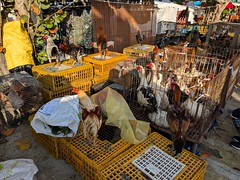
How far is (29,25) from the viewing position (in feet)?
17.9

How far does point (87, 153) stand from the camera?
292 cm

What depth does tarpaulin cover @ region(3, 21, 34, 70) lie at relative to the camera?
4.87 metres

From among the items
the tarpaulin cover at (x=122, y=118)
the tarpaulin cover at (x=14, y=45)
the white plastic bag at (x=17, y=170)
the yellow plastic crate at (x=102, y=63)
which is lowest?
the white plastic bag at (x=17, y=170)

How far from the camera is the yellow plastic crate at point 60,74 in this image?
4375mm

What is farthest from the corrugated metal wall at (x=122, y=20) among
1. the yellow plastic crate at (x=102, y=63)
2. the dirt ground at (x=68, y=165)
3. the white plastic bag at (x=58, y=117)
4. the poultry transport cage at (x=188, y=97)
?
the dirt ground at (x=68, y=165)

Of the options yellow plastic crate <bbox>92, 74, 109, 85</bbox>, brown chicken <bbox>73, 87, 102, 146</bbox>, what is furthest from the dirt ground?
yellow plastic crate <bbox>92, 74, 109, 85</bbox>

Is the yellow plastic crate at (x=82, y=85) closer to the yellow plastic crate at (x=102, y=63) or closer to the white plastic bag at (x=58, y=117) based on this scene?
the yellow plastic crate at (x=102, y=63)

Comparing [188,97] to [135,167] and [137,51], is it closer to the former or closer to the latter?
[135,167]

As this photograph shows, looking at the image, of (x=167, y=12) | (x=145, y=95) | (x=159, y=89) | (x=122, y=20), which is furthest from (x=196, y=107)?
(x=167, y=12)

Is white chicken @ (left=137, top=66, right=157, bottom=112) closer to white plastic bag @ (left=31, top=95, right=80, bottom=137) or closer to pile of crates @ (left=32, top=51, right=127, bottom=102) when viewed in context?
pile of crates @ (left=32, top=51, right=127, bottom=102)

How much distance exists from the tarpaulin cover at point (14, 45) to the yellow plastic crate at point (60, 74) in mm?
595

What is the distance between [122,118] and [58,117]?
112 centimetres

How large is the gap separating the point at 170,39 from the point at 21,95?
30.0 ft

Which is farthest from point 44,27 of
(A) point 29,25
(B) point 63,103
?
(B) point 63,103
